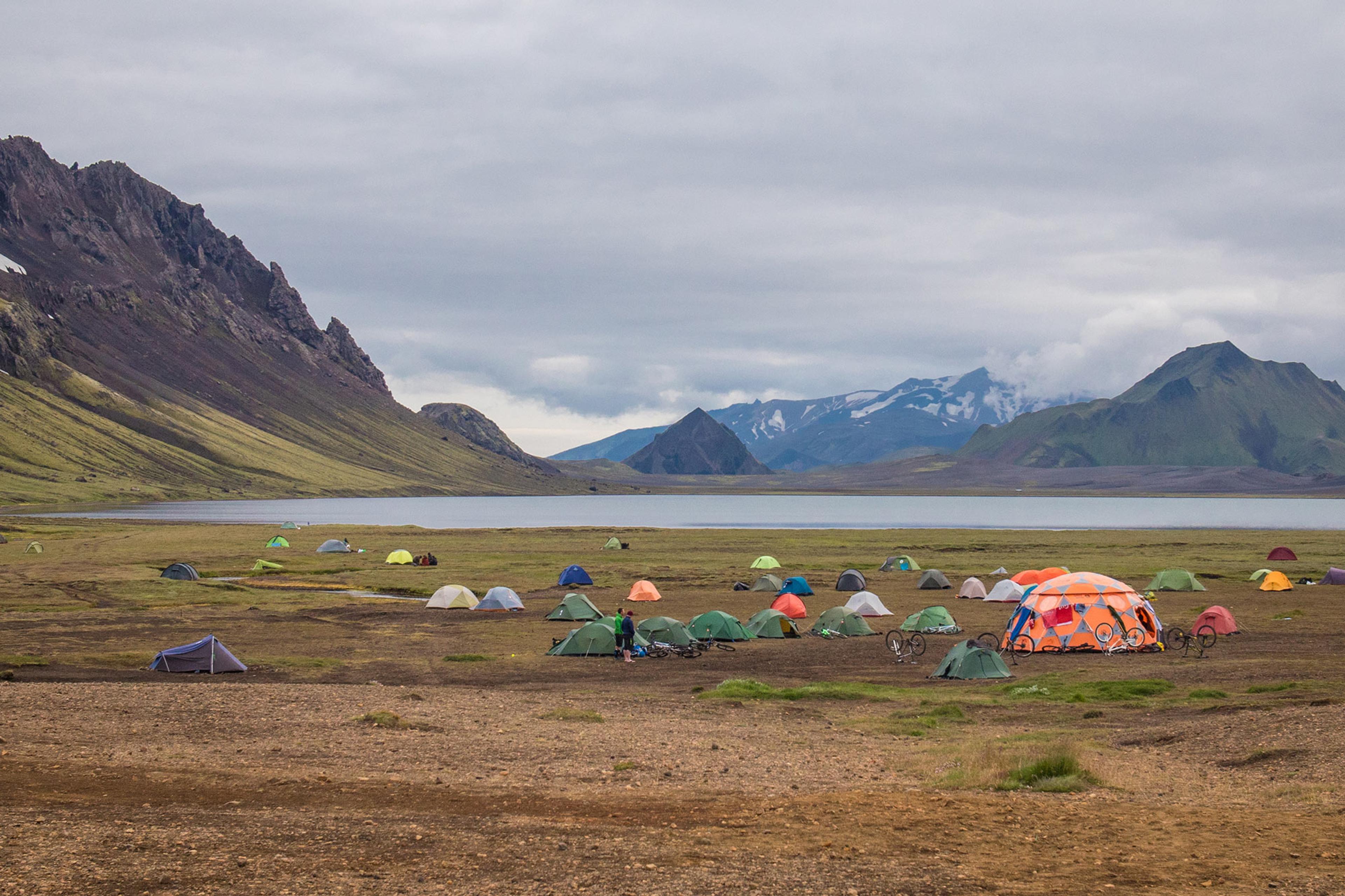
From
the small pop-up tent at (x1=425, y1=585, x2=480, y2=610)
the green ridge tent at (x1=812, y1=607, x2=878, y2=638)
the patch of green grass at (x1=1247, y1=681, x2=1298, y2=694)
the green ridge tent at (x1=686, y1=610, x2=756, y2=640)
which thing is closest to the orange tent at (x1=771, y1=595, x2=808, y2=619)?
the green ridge tent at (x1=812, y1=607, x2=878, y2=638)

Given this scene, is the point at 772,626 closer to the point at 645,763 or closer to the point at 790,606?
the point at 790,606

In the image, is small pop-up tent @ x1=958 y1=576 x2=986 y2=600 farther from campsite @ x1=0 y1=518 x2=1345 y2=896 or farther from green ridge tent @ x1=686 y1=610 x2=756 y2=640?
green ridge tent @ x1=686 y1=610 x2=756 y2=640

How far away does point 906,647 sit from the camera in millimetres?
41219

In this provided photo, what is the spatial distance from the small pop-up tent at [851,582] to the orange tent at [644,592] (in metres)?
13.5

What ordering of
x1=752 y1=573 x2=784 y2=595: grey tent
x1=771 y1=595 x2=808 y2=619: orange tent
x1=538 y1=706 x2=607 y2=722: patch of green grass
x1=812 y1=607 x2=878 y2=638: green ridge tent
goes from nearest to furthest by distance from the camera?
x1=538 y1=706 x2=607 y2=722: patch of green grass → x1=812 y1=607 x2=878 y2=638: green ridge tent → x1=771 y1=595 x2=808 y2=619: orange tent → x1=752 y1=573 x2=784 y2=595: grey tent

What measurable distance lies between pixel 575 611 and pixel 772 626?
10292mm

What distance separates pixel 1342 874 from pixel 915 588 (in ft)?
190

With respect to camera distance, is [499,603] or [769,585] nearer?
[499,603]

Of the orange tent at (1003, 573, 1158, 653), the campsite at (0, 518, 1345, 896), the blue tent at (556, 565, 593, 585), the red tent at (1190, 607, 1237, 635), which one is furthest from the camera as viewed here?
the blue tent at (556, 565, 593, 585)

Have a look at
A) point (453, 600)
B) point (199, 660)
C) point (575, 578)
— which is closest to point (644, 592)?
point (453, 600)

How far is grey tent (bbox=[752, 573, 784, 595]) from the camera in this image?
217 feet

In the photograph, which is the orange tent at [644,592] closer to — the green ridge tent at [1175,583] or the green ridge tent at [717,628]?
the green ridge tent at [717,628]

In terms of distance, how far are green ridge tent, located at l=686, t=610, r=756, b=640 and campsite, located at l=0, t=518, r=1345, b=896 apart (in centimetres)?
71

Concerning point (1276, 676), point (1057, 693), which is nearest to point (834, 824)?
point (1057, 693)
